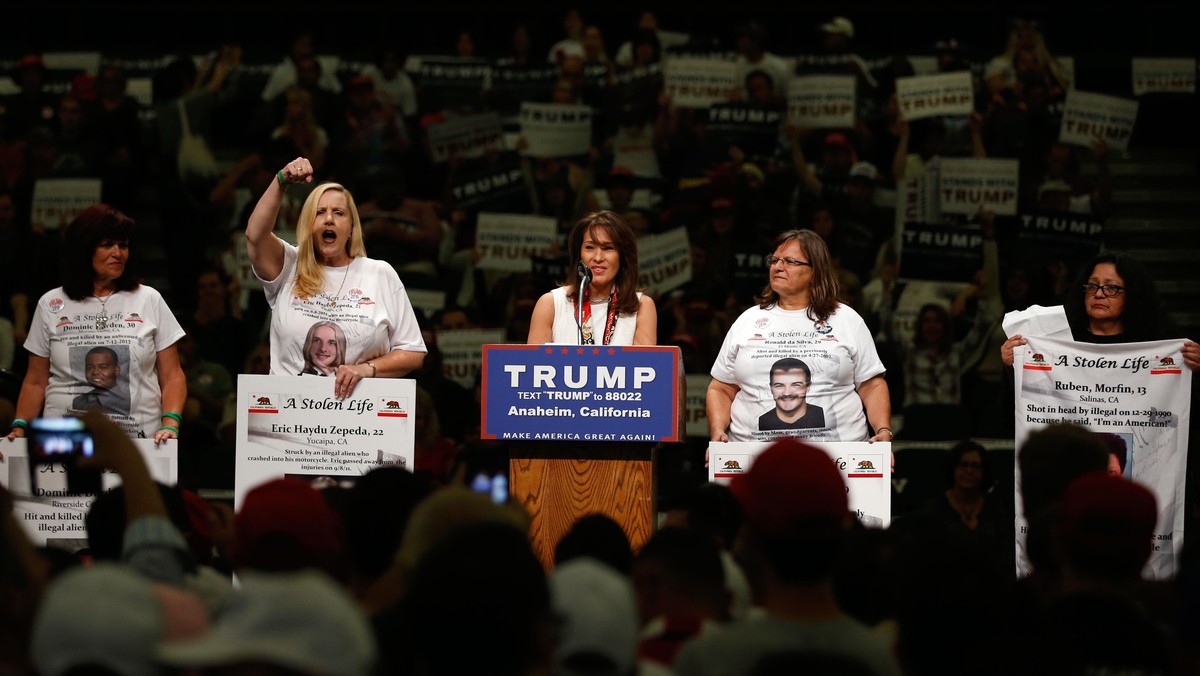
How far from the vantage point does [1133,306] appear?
6.42 m

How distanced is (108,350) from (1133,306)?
4.32 meters

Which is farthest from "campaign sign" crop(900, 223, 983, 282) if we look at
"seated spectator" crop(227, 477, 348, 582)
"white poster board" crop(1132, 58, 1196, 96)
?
"seated spectator" crop(227, 477, 348, 582)

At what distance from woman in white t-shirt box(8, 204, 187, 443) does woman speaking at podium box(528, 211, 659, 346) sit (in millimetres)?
1619

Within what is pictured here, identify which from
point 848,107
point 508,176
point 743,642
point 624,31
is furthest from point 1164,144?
point 743,642

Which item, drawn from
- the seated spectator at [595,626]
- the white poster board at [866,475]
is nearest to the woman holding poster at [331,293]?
the white poster board at [866,475]

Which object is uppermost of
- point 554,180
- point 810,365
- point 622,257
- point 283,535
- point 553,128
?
point 553,128

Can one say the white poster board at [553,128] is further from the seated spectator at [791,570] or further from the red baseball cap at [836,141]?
the seated spectator at [791,570]

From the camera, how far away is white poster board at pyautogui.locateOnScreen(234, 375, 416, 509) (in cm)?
600

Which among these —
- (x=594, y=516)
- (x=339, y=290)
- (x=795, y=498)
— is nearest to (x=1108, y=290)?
(x=594, y=516)

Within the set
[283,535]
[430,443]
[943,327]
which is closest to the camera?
[283,535]

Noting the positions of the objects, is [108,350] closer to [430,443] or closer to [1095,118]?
[430,443]

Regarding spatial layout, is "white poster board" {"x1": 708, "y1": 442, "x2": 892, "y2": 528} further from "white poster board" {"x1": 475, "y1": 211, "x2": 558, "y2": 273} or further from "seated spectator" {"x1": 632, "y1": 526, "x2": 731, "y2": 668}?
"white poster board" {"x1": 475, "y1": 211, "x2": 558, "y2": 273}

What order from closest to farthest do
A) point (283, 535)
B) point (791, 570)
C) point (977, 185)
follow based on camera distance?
1. point (791, 570)
2. point (283, 535)
3. point (977, 185)

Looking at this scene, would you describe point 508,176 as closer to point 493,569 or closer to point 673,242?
point 673,242
